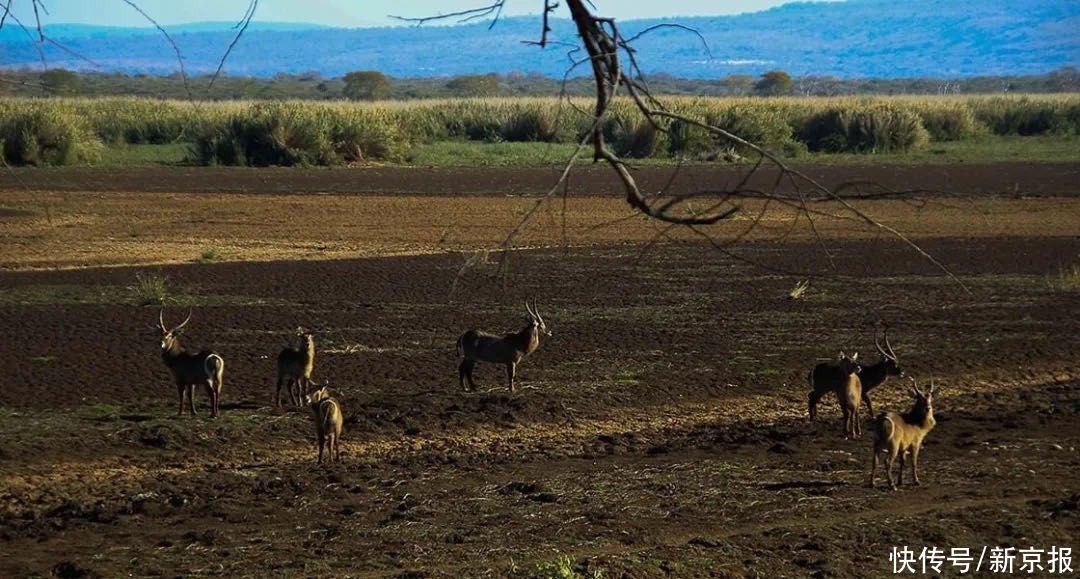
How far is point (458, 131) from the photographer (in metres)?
59.2

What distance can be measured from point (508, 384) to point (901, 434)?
16.3 feet

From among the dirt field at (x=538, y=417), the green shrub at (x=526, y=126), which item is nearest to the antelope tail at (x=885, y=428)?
the dirt field at (x=538, y=417)

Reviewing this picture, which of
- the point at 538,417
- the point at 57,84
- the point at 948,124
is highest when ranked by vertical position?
the point at 57,84

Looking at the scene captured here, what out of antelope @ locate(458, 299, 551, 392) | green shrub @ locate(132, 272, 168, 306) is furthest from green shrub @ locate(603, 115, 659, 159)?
antelope @ locate(458, 299, 551, 392)

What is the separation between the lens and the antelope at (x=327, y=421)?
11.6 m

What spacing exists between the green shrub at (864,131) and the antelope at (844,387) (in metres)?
40.8

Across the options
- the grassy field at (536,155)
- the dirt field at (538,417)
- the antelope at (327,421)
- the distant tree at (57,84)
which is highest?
the distant tree at (57,84)

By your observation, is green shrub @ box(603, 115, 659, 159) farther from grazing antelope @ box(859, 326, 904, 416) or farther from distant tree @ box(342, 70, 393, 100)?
distant tree @ box(342, 70, 393, 100)

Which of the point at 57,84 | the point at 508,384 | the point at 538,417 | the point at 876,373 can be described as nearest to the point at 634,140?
the point at 508,384

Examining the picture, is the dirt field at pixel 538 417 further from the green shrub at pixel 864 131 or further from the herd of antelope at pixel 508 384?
the green shrub at pixel 864 131

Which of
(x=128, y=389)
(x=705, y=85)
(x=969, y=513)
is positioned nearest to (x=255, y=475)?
(x=128, y=389)

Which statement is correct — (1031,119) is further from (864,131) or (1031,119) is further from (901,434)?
(901,434)

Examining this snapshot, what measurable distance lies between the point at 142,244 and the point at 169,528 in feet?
55.8

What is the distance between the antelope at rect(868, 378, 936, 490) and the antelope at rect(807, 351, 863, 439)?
3.82 ft
